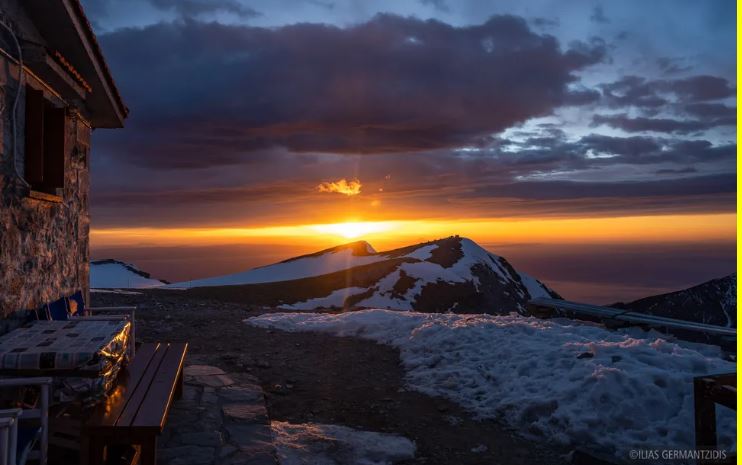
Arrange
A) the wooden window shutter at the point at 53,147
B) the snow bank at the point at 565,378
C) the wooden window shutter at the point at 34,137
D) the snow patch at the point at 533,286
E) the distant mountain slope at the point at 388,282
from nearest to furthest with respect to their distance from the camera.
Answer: the wooden window shutter at the point at 34,137
the snow bank at the point at 565,378
the wooden window shutter at the point at 53,147
the distant mountain slope at the point at 388,282
the snow patch at the point at 533,286

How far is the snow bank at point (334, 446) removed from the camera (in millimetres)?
5426

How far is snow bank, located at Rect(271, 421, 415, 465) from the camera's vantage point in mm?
5426

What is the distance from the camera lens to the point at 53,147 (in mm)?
6703

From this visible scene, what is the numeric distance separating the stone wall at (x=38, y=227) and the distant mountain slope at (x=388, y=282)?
16.1 metres

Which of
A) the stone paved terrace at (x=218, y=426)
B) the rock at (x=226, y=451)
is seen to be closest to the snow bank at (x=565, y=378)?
the stone paved terrace at (x=218, y=426)

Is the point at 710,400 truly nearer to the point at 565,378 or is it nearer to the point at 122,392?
the point at 565,378

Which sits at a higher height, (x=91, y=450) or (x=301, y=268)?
(x=301, y=268)

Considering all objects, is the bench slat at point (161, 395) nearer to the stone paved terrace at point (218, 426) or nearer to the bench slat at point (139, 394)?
the bench slat at point (139, 394)

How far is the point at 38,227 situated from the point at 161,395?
9.98ft

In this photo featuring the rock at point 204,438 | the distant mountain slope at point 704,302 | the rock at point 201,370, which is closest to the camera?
the rock at point 204,438

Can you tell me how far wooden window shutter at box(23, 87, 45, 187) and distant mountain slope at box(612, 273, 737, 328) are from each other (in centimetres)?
2565

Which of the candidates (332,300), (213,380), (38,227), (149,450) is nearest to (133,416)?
(149,450)

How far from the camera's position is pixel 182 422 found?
19.1ft

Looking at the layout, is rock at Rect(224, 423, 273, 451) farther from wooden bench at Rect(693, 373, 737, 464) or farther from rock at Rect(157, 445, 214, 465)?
wooden bench at Rect(693, 373, 737, 464)
